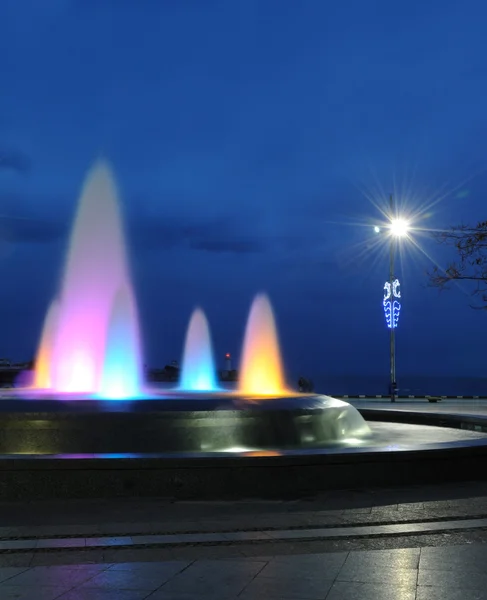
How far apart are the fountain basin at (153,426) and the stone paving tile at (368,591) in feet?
18.6

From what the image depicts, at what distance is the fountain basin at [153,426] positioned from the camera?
10664 mm

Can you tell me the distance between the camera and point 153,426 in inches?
430

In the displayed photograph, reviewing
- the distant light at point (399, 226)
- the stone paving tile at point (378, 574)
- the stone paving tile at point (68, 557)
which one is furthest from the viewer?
the distant light at point (399, 226)

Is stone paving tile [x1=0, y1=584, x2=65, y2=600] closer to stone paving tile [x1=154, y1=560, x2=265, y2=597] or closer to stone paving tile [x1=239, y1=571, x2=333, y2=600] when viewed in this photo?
stone paving tile [x1=154, y1=560, x2=265, y2=597]

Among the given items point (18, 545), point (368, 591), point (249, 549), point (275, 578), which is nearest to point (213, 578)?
point (275, 578)

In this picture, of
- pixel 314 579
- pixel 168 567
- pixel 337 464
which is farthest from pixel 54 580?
pixel 337 464

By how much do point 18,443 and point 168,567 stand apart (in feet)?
18.2

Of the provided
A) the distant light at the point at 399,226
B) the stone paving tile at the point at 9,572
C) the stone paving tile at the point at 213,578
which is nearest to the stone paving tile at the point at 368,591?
the stone paving tile at the point at 213,578

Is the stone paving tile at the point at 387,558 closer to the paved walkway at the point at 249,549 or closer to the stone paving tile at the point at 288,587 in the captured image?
the paved walkway at the point at 249,549

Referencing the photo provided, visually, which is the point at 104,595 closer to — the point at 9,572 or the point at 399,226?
the point at 9,572

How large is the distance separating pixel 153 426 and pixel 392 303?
27836mm

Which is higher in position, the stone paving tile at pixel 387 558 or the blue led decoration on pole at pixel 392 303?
the blue led decoration on pole at pixel 392 303

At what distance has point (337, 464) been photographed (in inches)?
364

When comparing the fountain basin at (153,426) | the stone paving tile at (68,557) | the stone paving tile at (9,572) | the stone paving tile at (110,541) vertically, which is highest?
the fountain basin at (153,426)
